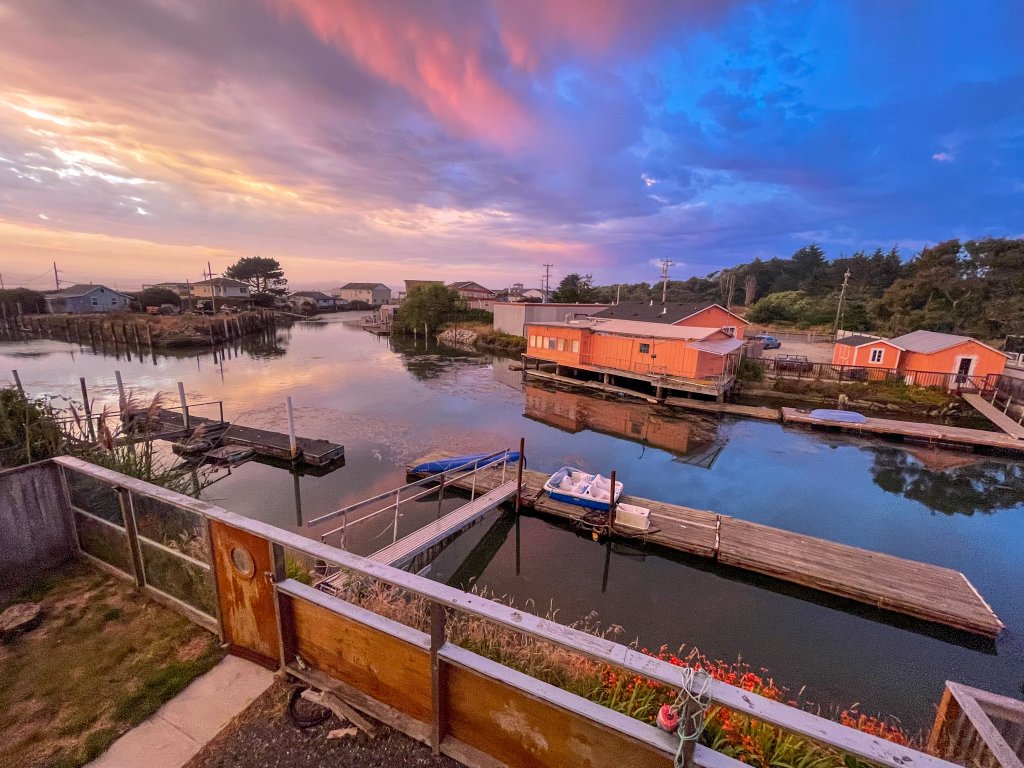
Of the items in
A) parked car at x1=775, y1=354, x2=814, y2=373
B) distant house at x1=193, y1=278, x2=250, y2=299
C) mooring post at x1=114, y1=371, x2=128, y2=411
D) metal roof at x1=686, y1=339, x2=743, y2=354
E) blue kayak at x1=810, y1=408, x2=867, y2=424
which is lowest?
blue kayak at x1=810, y1=408, x2=867, y2=424

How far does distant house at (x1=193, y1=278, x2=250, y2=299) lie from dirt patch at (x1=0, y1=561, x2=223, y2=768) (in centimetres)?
9892

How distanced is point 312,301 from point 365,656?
108m

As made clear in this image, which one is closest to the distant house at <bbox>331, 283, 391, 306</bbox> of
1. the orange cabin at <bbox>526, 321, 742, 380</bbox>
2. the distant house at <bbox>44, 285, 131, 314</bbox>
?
the distant house at <bbox>44, 285, 131, 314</bbox>

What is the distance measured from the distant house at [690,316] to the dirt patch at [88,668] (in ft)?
108

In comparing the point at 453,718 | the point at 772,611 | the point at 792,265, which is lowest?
the point at 772,611

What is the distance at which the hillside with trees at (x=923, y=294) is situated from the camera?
3947 centimetres

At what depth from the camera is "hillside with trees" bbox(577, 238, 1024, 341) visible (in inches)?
1554

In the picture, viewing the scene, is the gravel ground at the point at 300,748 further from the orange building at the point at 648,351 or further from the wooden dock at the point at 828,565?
the orange building at the point at 648,351

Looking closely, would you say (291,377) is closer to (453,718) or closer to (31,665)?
(31,665)

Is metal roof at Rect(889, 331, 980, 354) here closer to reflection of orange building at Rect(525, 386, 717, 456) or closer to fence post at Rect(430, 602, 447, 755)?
reflection of orange building at Rect(525, 386, 717, 456)

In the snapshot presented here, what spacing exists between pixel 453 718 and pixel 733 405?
2617 centimetres

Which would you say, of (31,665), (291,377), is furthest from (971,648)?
(291,377)

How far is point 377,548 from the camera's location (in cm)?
1119

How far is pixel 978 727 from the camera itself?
11.2 feet
